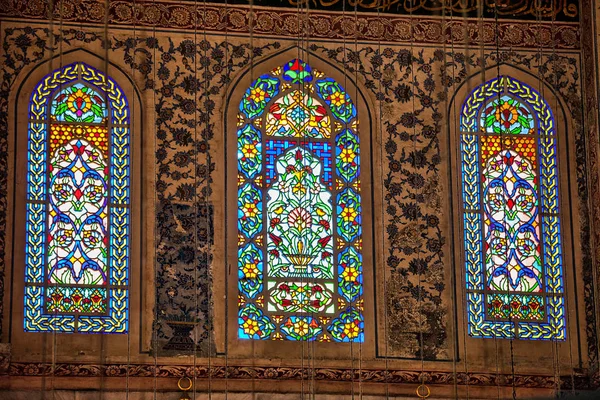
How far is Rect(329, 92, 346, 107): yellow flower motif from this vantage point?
38.1 ft

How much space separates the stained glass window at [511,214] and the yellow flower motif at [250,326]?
1.52 meters

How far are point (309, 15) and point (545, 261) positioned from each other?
2.49 m

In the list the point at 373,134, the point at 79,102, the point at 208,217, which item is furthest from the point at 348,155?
the point at 79,102

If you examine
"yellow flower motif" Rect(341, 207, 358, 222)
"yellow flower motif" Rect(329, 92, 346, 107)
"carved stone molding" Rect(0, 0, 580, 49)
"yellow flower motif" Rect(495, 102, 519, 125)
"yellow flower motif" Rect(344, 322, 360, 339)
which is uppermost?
"carved stone molding" Rect(0, 0, 580, 49)

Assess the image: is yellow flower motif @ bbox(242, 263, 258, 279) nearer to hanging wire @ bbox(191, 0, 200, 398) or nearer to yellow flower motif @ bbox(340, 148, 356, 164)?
hanging wire @ bbox(191, 0, 200, 398)

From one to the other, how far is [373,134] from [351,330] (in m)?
1.46

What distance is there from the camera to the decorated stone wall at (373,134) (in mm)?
11016

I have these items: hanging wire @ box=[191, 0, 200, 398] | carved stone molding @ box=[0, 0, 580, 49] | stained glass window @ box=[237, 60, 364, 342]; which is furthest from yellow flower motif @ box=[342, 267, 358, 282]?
carved stone molding @ box=[0, 0, 580, 49]

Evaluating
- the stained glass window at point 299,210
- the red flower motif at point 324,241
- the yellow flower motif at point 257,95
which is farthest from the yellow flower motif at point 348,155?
the yellow flower motif at point 257,95

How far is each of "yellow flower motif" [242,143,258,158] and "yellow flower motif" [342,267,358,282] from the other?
3.50 ft

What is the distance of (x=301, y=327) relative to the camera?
433 inches

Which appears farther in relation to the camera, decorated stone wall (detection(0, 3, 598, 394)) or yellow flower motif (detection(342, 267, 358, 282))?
yellow flower motif (detection(342, 267, 358, 282))

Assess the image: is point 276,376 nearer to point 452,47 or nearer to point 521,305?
point 521,305

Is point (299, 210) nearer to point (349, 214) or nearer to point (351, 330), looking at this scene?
point (349, 214)
